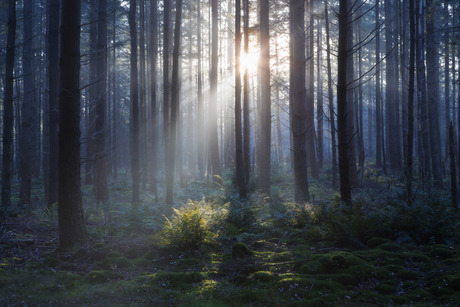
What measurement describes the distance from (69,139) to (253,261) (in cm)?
475

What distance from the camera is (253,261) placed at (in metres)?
6.26

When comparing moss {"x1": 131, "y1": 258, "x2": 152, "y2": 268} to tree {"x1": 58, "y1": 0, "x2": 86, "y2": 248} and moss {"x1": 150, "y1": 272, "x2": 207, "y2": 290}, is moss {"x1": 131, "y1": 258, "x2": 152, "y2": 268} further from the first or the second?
tree {"x1": 58, "y1": 0, "x2": 86, "y2": 248}

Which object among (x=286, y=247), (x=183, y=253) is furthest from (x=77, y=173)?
(x=286, y=247)

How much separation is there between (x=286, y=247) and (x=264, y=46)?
10584mm

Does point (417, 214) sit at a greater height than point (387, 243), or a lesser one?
greater

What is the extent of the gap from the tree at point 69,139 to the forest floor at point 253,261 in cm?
58

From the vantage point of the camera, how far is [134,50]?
16016 mm

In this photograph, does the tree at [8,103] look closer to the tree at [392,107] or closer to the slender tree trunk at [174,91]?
the slender tree trunk at [174,91]

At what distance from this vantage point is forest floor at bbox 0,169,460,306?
4.64 metres

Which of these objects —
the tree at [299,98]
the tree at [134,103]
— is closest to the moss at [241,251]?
the tree at [299,98]

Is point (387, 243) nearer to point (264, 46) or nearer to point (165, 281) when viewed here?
point (165, 281)

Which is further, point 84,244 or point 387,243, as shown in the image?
point 84,244

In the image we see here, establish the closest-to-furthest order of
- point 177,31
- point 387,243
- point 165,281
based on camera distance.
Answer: point 165,281, point 387,243, point 177,31

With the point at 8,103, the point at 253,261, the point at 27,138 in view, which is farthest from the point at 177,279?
the point at 27,138
